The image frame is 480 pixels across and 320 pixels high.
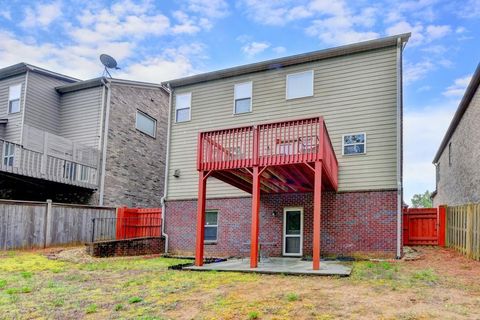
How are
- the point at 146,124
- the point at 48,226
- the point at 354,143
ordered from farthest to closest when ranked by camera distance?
the point at 146,124
the point at 48,226
the point at 354,143

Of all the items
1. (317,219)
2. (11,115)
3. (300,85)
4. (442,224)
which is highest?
(300,85)

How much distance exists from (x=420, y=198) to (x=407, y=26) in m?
59.9

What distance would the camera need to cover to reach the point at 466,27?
48.4 ft

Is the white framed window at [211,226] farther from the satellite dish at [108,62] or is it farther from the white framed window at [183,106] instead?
the satellite dish at [108,62]

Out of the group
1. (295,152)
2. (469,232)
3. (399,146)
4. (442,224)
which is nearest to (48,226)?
(295,152)

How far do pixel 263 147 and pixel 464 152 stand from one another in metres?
10.9

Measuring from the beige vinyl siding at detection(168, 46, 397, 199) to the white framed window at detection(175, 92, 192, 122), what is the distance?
0.27 metres

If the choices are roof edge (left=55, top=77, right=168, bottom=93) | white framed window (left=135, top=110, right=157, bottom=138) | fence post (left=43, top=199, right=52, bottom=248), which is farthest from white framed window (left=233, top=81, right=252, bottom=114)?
fence post (left=43, top=199, right=52, bottom=248)

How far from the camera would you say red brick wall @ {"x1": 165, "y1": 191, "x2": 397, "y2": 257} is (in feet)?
38.2

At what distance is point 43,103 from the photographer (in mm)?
17953

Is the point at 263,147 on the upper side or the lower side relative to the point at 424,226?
upper

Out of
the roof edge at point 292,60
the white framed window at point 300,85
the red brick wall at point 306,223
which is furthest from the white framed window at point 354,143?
the roof edge at point 292,60

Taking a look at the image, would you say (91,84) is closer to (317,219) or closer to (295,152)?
(295,152)

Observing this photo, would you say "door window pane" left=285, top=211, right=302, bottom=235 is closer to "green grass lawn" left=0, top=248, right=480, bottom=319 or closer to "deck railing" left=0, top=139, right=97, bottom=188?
"green grass lawn" left=0, top=248, right=480, bottom=319
